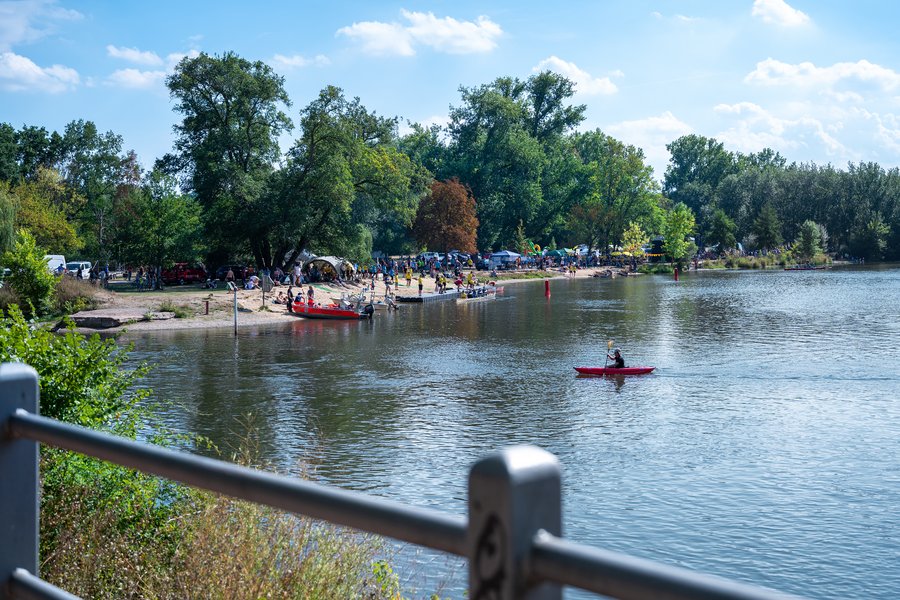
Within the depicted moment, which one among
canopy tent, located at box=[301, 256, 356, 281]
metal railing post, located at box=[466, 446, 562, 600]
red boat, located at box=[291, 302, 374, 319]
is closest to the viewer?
metal railing post, located at box=[466, 446, 562, 600]

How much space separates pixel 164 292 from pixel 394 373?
32266 mm

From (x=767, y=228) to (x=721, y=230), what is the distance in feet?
22.0

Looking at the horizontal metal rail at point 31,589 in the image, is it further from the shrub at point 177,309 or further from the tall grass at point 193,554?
the shrub at point 177,309

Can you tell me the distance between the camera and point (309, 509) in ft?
7.00

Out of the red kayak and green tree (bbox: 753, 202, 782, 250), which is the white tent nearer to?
green tree (bbox: 753, 202, 782, 250)

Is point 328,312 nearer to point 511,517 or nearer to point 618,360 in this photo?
point 618,360

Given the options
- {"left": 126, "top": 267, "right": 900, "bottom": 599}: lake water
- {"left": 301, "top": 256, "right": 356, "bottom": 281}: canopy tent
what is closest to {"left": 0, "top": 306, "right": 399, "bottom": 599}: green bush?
{"left": 126, "top": 267, "right": 900, "bottom": 599}: lake water

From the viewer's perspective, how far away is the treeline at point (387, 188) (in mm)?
69625

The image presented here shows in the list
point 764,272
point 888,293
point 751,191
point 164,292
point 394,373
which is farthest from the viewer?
point 751,191

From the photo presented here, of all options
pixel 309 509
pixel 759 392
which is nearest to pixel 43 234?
pixel 759 392

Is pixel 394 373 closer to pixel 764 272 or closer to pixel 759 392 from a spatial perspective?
pixel 759 392

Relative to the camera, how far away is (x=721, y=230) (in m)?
141

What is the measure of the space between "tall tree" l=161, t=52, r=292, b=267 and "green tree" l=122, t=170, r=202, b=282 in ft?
8.98

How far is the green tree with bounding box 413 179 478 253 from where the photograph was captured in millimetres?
105688
